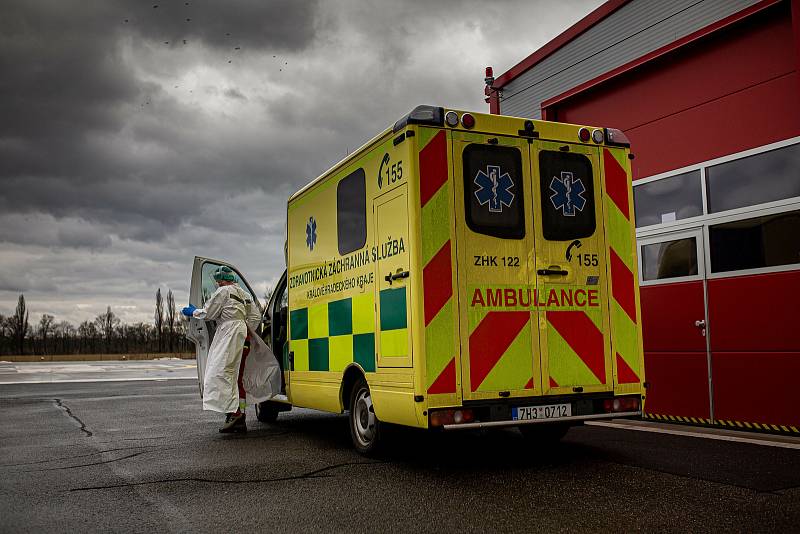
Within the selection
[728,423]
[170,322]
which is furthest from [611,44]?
[170,322]

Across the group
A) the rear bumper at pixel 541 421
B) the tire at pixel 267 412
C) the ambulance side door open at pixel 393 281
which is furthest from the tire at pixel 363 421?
the tire at pixel 267 412

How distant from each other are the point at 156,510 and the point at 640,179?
6.97 meters

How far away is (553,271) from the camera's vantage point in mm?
5855

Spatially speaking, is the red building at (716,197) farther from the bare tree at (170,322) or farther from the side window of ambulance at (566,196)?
the bare tree at (170,322)

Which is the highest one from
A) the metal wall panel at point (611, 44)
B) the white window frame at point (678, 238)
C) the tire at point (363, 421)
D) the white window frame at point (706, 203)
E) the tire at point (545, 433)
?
the metal wall panel at point (611, 44)

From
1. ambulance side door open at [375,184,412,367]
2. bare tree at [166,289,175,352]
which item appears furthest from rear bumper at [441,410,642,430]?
bare tree at [166,289,175,352]

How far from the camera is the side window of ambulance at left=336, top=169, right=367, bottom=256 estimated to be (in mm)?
6383

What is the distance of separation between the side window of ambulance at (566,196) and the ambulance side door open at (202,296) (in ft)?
13.5

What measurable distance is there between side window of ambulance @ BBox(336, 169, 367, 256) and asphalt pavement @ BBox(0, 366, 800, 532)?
1.70m

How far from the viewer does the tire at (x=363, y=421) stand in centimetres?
614

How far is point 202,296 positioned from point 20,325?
63908 millimetres

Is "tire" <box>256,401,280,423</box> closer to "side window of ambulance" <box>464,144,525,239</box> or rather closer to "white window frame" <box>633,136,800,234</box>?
"side window of ambulance" <box>464,144,525,239</box>

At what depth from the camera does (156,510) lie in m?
4.56

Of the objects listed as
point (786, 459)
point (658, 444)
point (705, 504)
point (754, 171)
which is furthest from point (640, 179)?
point (705, 504)
